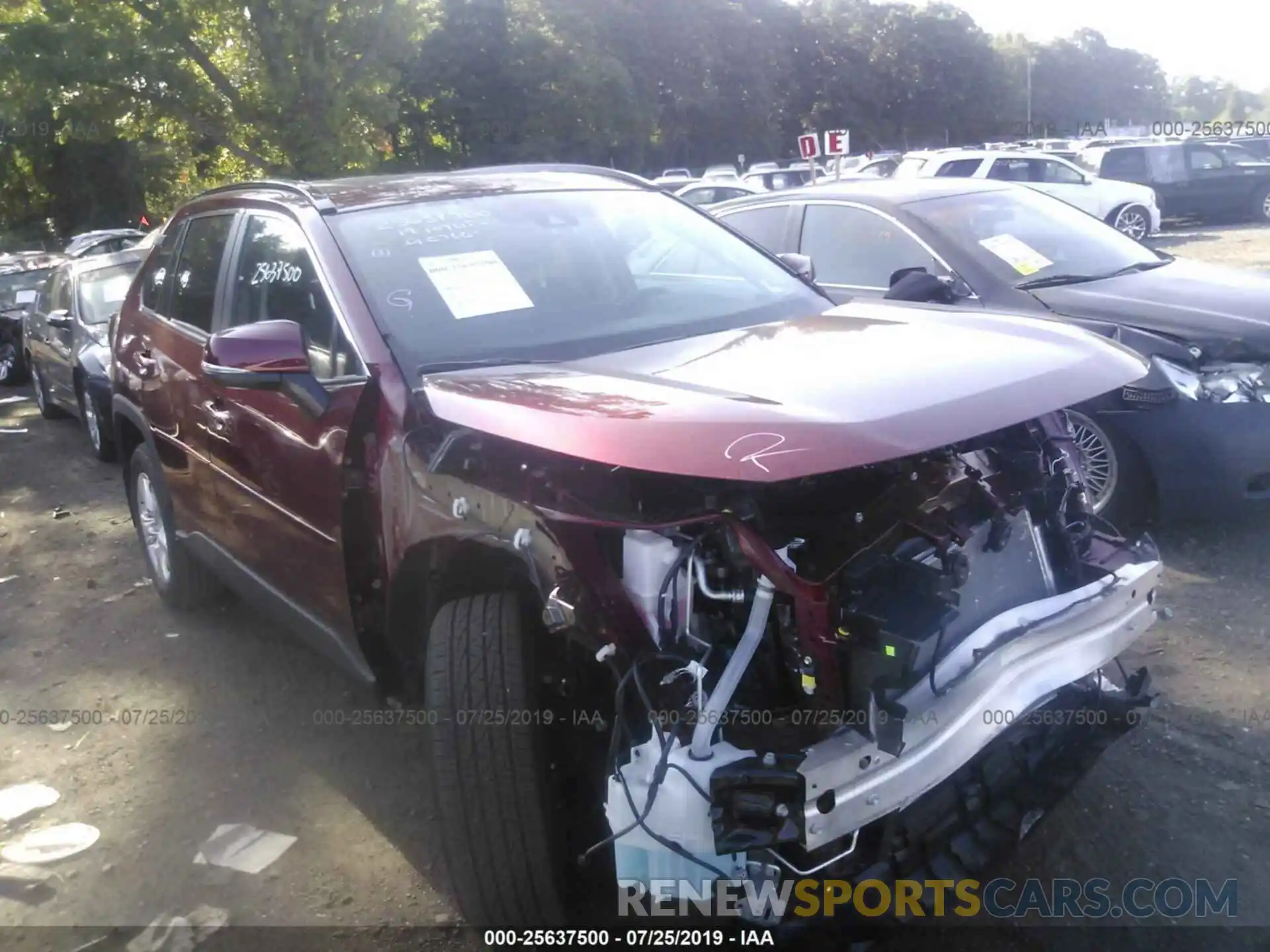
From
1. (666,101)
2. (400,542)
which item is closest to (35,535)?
(400,542)

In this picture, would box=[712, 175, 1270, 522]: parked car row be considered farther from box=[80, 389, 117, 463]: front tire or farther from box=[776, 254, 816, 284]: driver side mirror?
box=[80, 389, 117, 463]: front tire

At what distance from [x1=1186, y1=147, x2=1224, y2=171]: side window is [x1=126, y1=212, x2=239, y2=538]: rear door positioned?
21.2 meters

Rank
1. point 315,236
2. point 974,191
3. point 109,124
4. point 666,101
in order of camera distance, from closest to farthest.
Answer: point 315,236
point 974,191
point 109,124
point 666,101

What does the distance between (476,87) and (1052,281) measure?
1449 inches

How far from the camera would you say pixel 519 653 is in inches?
107

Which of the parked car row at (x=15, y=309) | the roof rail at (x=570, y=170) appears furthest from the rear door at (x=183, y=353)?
the parked car row at (x=15, y=309)

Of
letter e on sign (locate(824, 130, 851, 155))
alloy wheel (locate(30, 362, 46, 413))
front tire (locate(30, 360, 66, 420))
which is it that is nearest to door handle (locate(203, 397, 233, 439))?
front tire (locate(30, 360, 66, 420))

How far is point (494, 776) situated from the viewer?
8.71 feet

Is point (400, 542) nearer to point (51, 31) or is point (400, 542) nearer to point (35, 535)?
point (35, 535)

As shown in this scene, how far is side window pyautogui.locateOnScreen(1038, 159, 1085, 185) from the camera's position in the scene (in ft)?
60.8

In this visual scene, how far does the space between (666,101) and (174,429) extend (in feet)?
152

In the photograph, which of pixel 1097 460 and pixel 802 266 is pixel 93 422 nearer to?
pixel 802 266

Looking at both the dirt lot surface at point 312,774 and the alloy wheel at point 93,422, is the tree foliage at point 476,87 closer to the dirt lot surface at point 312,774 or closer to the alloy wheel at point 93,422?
the alloy wheel at point 93,422

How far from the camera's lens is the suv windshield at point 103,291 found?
9133mm
